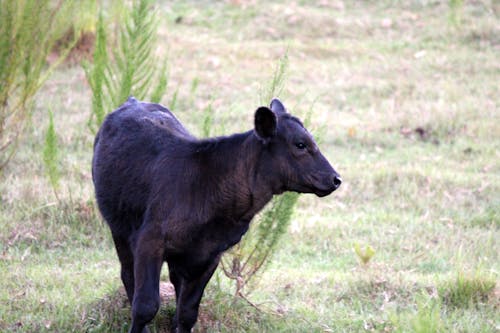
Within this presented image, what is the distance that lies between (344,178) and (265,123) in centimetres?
492

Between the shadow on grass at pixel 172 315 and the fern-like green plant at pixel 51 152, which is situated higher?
the fern-like green plant at pixel 51 152

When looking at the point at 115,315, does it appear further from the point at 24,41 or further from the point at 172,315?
the point at 24,41

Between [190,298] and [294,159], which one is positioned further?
[190,298]

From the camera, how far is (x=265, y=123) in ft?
15.8

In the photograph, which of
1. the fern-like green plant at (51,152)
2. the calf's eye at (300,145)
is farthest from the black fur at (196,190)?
the fern-like green plant at (51,152)

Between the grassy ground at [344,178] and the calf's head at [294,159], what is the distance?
35.9 inches

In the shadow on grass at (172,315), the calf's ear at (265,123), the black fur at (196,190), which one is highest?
the calf's ear at (265,123)

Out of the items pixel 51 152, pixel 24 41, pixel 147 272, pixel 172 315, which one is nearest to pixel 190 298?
pixel 147 272

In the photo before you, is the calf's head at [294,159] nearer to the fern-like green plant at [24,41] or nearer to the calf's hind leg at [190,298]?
the calf's hind leg at [190,298]

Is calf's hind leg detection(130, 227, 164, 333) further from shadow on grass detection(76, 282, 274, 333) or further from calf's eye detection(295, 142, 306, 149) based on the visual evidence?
calf's eye detection(295, 142, 306, 149)

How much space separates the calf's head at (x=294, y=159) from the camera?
4824 mm

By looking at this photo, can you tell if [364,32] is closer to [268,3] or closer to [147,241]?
[268,3]

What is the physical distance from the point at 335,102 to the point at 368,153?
1974mm

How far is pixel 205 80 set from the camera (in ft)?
42.2
